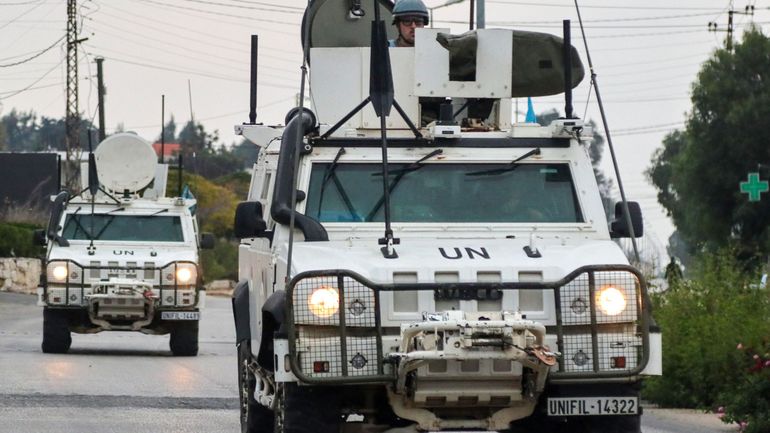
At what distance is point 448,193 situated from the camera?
11203mm

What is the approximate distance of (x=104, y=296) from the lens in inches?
Answer: 926

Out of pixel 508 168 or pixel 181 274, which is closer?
pixel 508 168

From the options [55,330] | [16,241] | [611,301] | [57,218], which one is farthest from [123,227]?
[16,241]

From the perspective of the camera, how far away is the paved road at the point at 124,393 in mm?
14594

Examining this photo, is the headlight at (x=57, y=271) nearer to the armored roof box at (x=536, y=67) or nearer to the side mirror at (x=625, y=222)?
the armored roof box at (x=536, y=67)

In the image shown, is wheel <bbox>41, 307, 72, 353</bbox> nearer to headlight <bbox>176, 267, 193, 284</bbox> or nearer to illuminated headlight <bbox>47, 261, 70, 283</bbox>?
illuminated headlight <bbox>47, 261, 70, 283</bbox>

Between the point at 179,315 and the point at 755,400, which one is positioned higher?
the point at 755,400

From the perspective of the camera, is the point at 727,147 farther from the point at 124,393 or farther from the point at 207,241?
the point at 124,393

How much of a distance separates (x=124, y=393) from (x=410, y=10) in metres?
6.34

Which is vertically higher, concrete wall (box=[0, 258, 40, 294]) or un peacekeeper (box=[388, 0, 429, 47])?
un peacekeeper (box=[388, 0, 429, 47])

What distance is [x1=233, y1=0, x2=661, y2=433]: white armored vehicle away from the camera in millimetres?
9516

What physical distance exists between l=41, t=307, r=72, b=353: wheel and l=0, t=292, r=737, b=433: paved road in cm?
21

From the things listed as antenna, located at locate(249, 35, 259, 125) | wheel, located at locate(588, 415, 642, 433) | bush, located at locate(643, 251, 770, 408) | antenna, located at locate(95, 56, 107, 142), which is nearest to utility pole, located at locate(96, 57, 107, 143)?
antenna, located at locate(95, 56, 107, 142)

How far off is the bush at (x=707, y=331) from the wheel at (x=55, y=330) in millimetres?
8725
